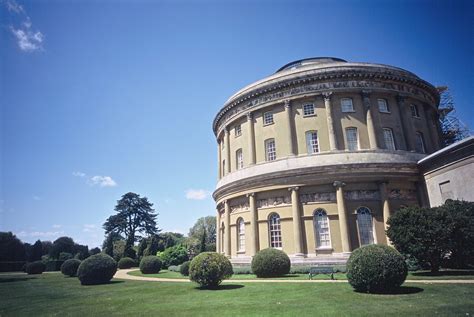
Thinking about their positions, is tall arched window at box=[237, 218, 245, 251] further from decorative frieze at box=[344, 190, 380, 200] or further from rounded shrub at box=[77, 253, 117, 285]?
rounded shrub at box=[77, 253, 117, 285]

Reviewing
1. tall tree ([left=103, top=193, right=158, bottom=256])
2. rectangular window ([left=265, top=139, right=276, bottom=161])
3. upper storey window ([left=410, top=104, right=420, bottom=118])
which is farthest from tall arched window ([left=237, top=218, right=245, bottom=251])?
tall tree ([left=103, top=193, right=158, bottom=256])

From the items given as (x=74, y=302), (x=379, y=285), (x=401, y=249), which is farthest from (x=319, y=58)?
(x=74, y=302)

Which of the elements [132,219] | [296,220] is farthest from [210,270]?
[132,219]

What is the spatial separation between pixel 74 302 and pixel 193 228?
76.8m

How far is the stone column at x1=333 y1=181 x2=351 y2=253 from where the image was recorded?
746 inches

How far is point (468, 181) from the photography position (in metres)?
16.5

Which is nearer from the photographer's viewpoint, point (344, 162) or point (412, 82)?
point (344, 162)

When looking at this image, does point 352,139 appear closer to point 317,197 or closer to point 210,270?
point 317,197

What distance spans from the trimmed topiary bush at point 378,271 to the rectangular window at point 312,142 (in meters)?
12.0

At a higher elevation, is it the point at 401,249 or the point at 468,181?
the point at 468,181

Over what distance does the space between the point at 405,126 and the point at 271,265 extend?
51.5 ft

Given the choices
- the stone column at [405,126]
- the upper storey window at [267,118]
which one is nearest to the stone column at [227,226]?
the upper storey window at [267,118]

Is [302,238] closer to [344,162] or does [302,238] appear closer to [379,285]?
[344,162]

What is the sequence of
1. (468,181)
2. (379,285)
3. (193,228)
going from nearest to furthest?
(379,285)
(468,181)
(193,228)
